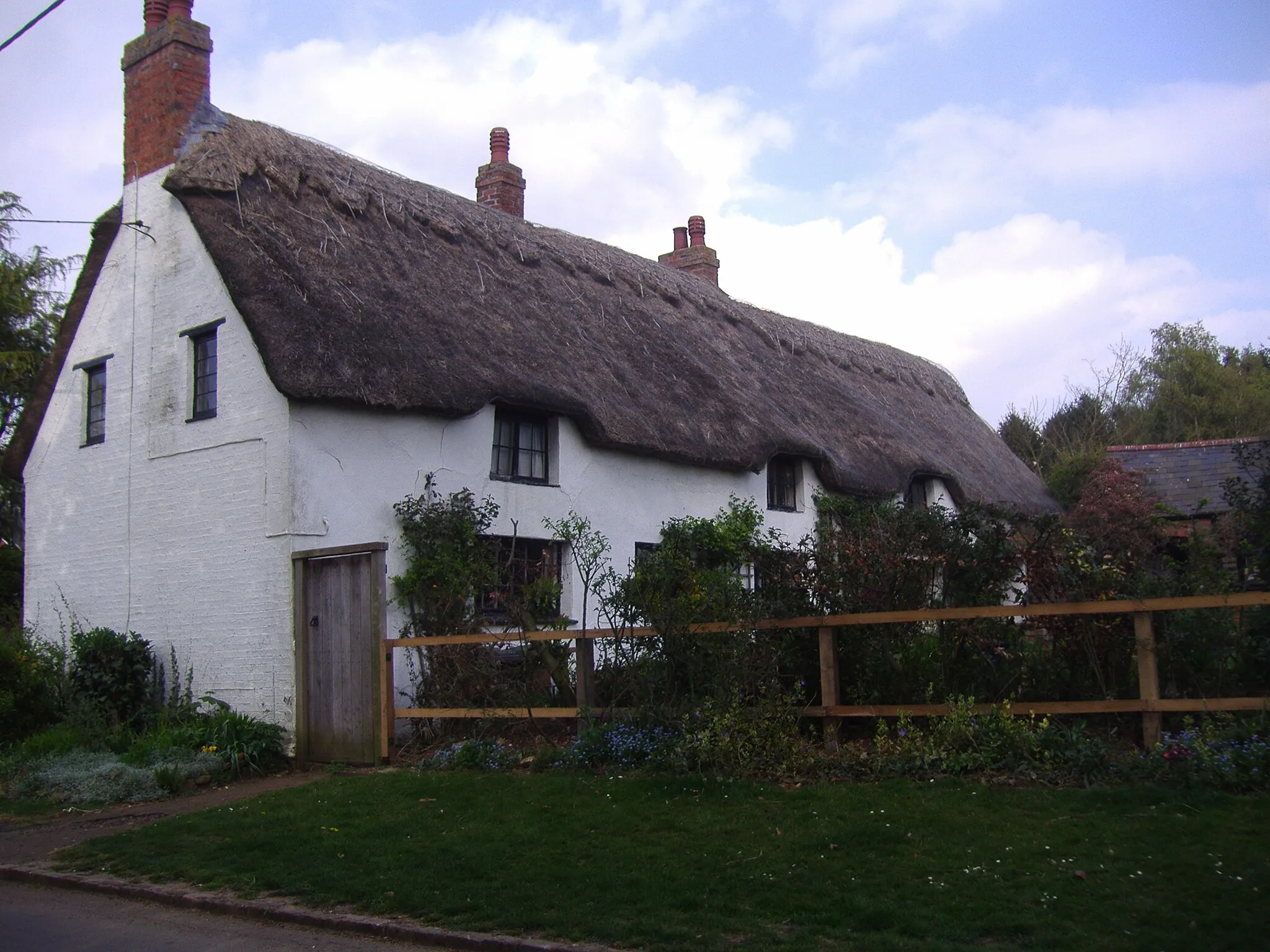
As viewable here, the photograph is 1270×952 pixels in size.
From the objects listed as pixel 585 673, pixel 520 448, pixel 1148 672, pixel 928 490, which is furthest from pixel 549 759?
pixel 928 490

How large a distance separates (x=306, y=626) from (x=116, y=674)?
10.0ft

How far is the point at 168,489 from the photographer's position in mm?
13609

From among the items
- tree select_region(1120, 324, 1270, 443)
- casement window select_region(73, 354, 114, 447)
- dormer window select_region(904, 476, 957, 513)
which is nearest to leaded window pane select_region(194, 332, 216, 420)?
casement window select_region(73, 354, 114, 447)

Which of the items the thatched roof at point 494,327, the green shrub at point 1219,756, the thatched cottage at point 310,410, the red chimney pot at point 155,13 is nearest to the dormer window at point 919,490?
the thatched roof at point 494,327

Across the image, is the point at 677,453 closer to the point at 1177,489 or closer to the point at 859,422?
the point at 859,422

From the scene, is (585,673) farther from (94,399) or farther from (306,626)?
(94,399)

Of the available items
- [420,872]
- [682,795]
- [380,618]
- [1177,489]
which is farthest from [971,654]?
[1177,489]

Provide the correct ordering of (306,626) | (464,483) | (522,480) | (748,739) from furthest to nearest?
(522,480)
(464,483)
(306,626)
(748,739)

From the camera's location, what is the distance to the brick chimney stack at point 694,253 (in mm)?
26172

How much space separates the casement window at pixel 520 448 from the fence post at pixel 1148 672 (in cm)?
793

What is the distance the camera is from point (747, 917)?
19.0ft

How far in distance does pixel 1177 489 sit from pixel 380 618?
667 inches

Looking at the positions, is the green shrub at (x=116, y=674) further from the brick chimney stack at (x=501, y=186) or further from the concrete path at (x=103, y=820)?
the brick chimney stack at (x=501, y=186)

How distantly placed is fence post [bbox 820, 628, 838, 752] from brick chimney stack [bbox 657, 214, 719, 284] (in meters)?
17.8
